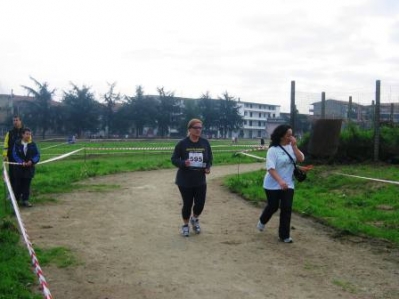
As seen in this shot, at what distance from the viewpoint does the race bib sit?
7352 millimetres

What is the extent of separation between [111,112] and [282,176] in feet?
256

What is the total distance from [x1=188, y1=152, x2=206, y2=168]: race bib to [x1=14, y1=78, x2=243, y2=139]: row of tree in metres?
73.1

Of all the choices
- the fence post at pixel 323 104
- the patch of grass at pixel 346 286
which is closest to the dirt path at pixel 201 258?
the patch of grass at pixel 346 286

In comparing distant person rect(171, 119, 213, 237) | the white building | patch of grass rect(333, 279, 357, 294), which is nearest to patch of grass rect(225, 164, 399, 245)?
patch of grass rect(333, 279, 357, 294)

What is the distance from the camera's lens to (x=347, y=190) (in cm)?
Result: 1108

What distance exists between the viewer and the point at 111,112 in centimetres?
8306

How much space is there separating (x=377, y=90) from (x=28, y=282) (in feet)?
39.0

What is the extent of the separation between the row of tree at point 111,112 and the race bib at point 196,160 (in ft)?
240

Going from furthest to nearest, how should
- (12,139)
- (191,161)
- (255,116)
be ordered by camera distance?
(255,116)
(12,139)
(191,161)

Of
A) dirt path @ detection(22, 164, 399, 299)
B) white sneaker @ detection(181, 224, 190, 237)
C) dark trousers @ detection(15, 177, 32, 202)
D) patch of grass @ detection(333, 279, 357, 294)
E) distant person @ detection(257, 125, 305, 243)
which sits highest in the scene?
distant person @ detection(257, 125, 305, 243)

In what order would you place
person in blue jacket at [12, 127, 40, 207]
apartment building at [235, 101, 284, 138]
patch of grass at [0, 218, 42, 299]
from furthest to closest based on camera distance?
apartment building at [235, 101, 284, 138] < person in blue jacket at [12, 127, 40, 207] < patch of grass at [0, 218, 42, 299]

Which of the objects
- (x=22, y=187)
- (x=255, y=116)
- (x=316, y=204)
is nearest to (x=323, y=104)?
(x=316, y=204)

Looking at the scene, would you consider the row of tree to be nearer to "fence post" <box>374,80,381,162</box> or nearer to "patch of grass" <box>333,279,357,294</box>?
"fence post" <box>374,80,381,162</box>

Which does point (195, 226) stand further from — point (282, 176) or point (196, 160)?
point (282, 176)
